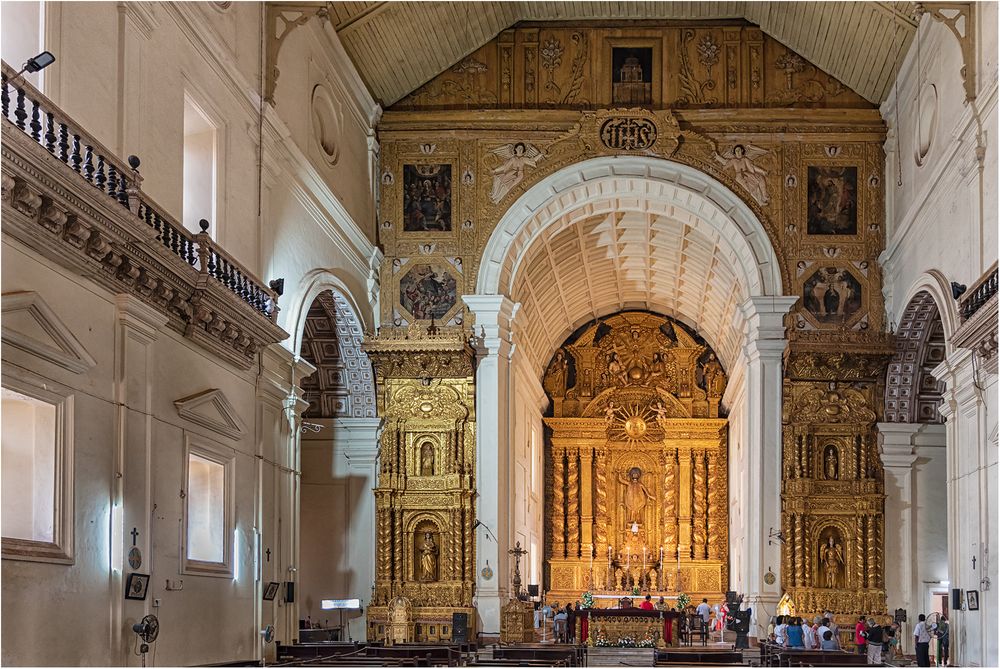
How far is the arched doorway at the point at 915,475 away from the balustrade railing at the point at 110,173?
1484cm

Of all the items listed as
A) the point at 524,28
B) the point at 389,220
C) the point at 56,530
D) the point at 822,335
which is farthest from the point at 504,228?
the point at 56,530

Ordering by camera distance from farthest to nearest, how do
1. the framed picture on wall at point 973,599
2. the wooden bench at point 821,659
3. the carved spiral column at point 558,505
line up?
the carved spiral column at point 558,505
the framed picture on wall at point 973,599
the wooden bench at point 821,659

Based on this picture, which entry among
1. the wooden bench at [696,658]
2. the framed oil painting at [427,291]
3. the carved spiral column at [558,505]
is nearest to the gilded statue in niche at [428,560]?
the framed oil painting at [427,291]

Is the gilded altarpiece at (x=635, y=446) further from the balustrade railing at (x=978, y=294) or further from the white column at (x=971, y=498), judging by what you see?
the balustrade railing at (x=978, y=294)

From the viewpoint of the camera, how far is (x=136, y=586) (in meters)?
15.1

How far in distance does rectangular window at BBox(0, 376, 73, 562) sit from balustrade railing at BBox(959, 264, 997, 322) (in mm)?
11384

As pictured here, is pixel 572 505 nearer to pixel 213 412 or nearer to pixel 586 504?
pixel 586 504

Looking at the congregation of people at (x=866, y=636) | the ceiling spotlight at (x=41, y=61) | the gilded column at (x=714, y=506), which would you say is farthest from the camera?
the gilded column at (x=714, y=506)

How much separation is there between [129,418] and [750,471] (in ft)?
57.1

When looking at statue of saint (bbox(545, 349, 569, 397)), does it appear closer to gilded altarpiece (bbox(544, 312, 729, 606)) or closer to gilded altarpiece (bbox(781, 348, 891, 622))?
gilded altarpiece (bbox(544, 312, 729, 606))

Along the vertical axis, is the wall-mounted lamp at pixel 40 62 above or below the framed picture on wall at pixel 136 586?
above

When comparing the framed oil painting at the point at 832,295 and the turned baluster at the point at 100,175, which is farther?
the framed oil painting at the point at 832,295

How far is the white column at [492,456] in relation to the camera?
28828 millimetres

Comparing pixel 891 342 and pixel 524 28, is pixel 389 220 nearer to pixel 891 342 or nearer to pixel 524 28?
pixel 524 28
